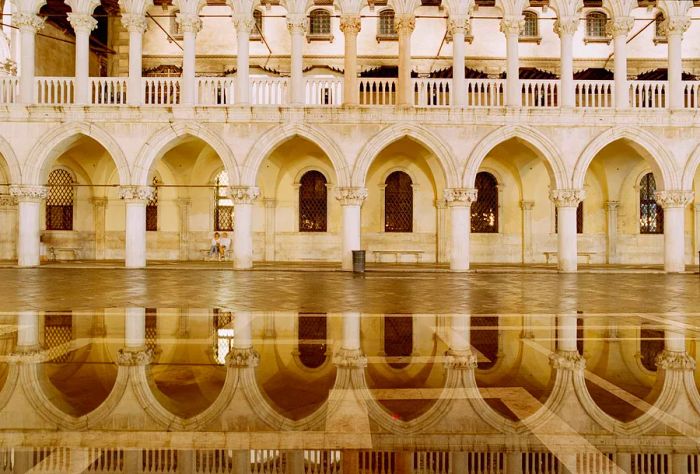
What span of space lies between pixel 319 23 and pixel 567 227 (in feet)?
46.3

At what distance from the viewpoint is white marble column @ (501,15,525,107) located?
17641mm

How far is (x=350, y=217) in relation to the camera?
17875 mm

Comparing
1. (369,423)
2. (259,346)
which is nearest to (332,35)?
(259,346)

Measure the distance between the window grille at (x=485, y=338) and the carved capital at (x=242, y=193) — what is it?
1133 centimetres

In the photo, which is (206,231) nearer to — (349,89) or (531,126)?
(349,89)

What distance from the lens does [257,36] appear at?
22.7 m

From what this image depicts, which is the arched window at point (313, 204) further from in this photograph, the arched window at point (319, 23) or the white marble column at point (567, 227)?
the white marble column at point (567, 227)

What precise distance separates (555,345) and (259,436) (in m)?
4.13

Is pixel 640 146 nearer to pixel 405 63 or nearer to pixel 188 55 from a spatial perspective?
pixel 405 63

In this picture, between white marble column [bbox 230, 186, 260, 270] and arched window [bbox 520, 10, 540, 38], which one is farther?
arched window [bbox 520, 10, 540, 38]

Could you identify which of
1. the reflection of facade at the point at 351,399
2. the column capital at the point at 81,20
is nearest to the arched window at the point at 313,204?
the column capital at the point at 81,20

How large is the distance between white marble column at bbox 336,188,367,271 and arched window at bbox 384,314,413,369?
9.38m

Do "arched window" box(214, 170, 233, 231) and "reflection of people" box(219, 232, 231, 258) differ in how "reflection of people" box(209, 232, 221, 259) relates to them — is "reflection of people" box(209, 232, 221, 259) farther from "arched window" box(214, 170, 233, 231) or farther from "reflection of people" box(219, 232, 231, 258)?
"arched window" box(214, 170, 233, 231)

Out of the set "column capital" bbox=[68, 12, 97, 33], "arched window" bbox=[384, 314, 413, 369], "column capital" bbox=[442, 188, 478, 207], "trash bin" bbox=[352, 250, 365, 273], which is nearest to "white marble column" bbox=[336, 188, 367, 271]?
"trash bin" bbox=[352, 250, 365, 273]
